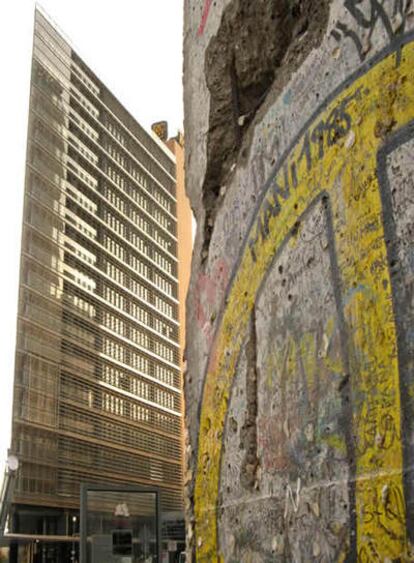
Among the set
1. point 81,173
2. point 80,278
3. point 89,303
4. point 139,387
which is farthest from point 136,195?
point 139,387

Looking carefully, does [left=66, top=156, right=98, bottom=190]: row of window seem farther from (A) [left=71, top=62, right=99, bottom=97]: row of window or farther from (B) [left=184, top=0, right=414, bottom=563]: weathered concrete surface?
(B) [left=184, top=0, right=414, bottom=563]: weathered concrete surface

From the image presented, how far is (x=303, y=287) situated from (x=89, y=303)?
4382 cm

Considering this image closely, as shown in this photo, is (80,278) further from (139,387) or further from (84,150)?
(139,387)

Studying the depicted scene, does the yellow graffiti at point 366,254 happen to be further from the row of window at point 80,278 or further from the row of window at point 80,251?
the row of window at point 80,251

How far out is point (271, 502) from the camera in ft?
5.80

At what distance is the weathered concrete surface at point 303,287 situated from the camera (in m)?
1.42

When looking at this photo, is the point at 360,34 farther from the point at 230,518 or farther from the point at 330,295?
the point at 230,518

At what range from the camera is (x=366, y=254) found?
151 centimetres

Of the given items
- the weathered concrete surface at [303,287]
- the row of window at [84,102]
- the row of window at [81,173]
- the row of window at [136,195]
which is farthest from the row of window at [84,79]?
the weathered concrete surface at [303,287]

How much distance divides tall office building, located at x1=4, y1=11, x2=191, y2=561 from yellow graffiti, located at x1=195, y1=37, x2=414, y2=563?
38040mm

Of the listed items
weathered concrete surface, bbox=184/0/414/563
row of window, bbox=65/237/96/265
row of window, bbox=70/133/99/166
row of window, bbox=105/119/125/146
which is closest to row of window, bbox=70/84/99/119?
row of window, bbox=105/119/125/146

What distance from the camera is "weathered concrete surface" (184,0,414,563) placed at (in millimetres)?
1419

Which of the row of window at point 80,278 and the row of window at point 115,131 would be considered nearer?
the row of window at point 80,278

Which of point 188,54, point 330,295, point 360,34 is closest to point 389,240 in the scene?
point 330,295
